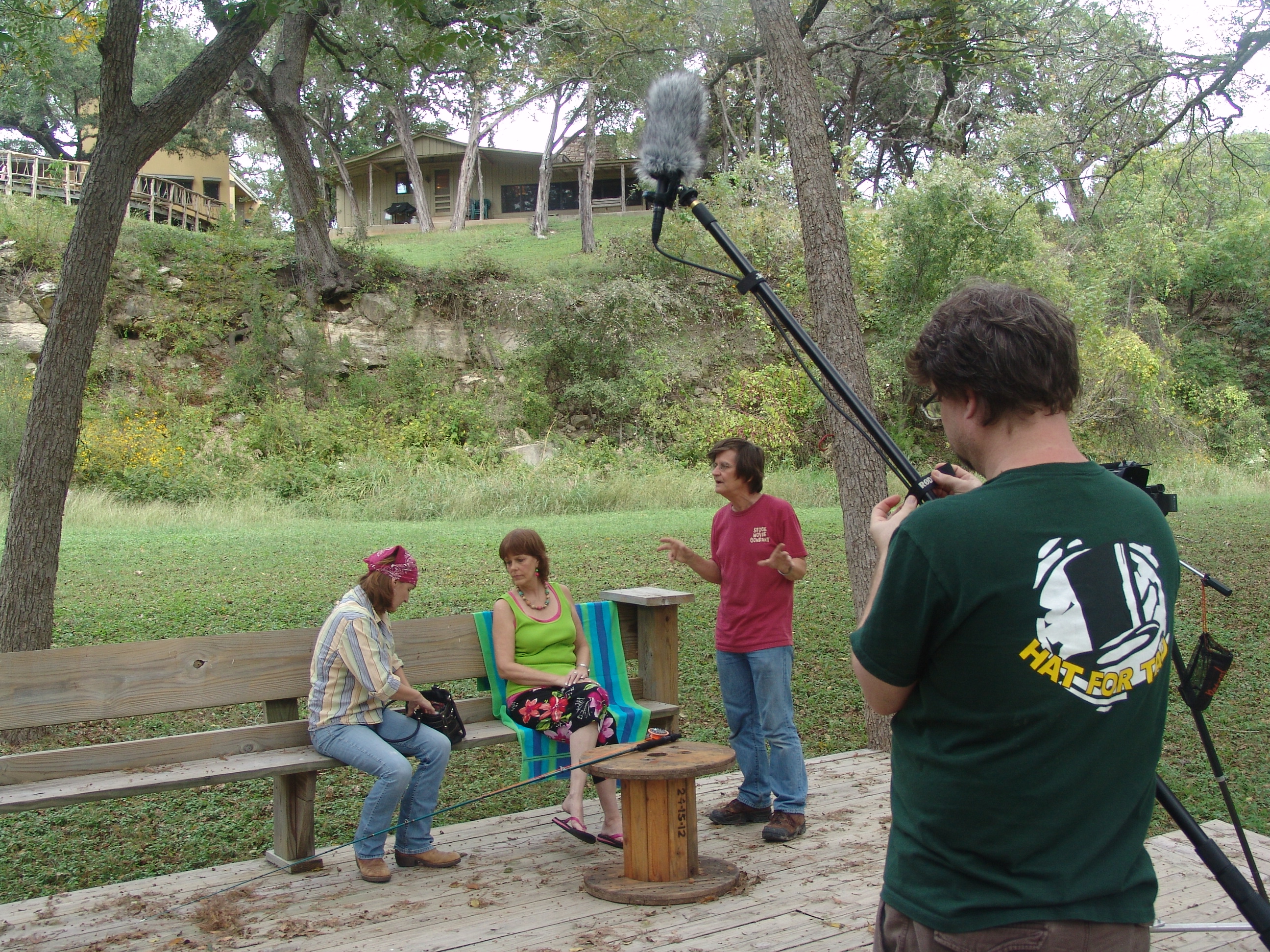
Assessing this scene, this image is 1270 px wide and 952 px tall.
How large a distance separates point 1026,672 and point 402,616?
24.5ft

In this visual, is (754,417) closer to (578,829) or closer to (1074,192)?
(1074,192)

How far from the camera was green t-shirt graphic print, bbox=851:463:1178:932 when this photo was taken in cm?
155

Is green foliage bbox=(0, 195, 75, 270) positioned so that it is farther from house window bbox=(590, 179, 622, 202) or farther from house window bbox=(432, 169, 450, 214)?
house window bbox=(590, 179, 622, 202)

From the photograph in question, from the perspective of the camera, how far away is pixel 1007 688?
1576 millimetres

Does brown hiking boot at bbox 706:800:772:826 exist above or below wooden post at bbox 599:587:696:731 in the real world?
below

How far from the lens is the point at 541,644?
472cm

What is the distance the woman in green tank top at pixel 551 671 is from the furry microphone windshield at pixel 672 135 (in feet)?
6.52

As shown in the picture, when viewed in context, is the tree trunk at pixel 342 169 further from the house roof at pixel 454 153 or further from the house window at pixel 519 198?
the house window at pixel 519 198

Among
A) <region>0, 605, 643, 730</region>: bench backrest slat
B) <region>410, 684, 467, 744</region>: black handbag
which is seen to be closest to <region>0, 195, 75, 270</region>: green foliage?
<region>0, 605, 643, 730</region>: bench backrest slat

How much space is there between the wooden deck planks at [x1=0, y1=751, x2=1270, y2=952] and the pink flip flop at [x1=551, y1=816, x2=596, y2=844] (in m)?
0.06

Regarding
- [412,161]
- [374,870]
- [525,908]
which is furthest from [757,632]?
[412,161]

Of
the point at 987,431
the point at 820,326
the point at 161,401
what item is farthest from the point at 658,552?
the point at 161,401

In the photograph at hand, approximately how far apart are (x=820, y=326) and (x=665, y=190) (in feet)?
11.2

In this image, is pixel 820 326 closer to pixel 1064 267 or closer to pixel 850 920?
pixel 850 920
